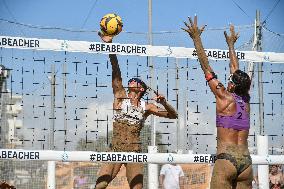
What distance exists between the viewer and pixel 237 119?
7328 millimetres

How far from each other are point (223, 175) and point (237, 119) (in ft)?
2.42

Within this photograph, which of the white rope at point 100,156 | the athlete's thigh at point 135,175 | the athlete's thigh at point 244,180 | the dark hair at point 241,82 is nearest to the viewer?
the athlete's thigh at point 244,180

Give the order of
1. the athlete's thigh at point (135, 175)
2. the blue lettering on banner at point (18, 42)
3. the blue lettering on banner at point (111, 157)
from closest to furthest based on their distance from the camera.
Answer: the blue lettering on banner at point (111, 157), the blue lettering on banner at point (18, 42), the athlete's thigh at point (135, 175)

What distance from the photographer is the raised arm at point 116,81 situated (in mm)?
9305

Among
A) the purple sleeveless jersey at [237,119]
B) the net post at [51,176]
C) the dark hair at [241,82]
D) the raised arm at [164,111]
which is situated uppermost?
the dark hair at [241,82]

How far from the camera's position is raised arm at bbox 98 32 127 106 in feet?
30.5

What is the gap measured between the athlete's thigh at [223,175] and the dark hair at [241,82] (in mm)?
960

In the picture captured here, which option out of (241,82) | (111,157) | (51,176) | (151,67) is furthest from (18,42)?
(151,67)

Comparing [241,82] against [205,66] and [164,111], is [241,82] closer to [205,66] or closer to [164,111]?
[205,66]

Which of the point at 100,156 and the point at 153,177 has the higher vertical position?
the point at 100,156

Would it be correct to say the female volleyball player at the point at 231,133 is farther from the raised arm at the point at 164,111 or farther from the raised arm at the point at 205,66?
the raised arm at the point at 164,111

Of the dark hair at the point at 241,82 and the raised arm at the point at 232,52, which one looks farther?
the raised arm at the point at 232,52

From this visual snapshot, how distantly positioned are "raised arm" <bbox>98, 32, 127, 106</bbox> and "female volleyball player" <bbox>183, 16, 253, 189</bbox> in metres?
2.17

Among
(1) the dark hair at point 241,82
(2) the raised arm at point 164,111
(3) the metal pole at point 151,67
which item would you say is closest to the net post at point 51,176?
(2) the raised arm at point 164,111
